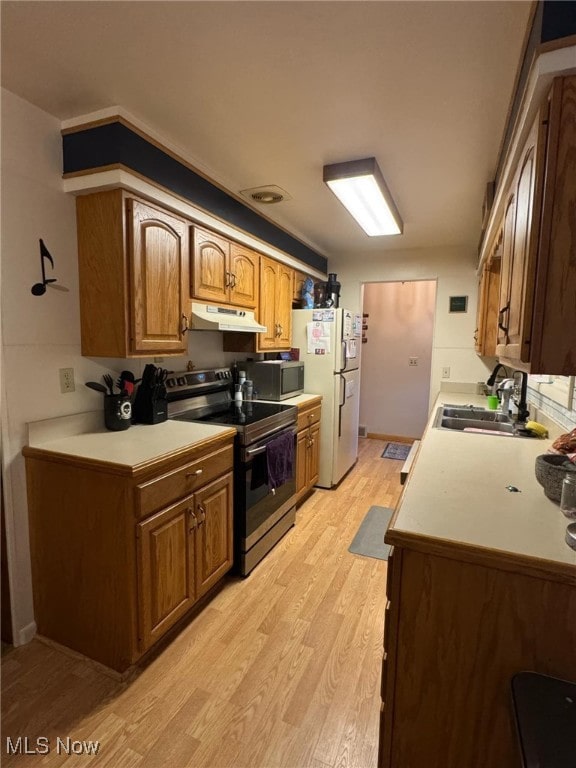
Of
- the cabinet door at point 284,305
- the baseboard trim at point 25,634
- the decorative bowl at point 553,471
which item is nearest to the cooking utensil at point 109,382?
the baseboard trim at point 25,634

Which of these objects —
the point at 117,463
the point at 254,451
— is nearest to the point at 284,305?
the point at 254,451

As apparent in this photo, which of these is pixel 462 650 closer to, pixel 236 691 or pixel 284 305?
pixel 236 691

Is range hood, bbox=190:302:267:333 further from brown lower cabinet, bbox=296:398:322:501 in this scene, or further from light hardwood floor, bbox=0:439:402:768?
light hardwood floor, bbox=0:439:402:768

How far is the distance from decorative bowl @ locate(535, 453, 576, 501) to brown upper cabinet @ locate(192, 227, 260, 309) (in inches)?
72.5

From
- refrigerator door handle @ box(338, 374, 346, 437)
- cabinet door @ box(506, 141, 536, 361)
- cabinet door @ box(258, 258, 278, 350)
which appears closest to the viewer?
cabinet door @ box(506, 141, 536, 361)

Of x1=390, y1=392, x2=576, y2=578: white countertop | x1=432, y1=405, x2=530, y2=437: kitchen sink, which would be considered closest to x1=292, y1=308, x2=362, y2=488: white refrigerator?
x1=432, y1=405, x2=530, y2=437: kitchen sink

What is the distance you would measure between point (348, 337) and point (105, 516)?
260 cm

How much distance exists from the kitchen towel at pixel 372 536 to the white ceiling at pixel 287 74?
222cm

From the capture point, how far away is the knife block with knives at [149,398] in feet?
6.81

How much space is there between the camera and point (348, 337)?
11.7ft

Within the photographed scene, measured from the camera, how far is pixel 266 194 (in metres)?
2.55

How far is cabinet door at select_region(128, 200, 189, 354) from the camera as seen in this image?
180cm

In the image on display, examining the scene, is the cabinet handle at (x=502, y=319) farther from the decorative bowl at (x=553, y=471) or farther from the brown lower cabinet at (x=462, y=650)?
the brown lower cabinet at (x=462, y=650)

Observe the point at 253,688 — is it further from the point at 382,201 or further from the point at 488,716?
the point at 382,201
